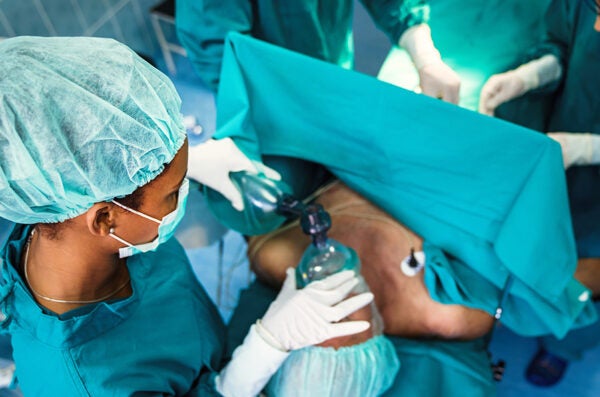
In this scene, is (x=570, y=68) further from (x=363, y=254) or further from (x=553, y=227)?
(x=363, y=254)

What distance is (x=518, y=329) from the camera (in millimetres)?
1525

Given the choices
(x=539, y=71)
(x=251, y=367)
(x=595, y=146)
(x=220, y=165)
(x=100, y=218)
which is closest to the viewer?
(x=100, y=218)

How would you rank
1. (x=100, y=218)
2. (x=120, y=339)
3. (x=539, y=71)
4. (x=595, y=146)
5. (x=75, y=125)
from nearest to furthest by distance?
(x=75, y=125) < (x=100, y=218) < (x=120, y=339) < (x=595, y=146) < (x=539, y=71)

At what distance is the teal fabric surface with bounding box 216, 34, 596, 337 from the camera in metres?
1.27

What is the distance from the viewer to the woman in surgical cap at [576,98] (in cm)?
158

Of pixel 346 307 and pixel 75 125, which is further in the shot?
pixel 346 307

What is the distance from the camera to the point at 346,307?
1.25 metres

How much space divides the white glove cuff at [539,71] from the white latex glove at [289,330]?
3.19ft

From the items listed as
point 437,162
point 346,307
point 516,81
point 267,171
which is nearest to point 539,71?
point 516,81

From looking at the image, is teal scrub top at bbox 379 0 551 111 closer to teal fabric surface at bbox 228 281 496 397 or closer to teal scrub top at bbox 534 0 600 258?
teal scrub top at bbox 534 0 600 258

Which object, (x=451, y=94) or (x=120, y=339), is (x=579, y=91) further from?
(x=120, y=339)

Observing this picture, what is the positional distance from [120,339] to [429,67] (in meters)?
1.17

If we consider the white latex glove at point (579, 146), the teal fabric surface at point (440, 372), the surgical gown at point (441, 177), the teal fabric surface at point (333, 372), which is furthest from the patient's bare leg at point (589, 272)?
the teal fabric surface at point (333, 372)

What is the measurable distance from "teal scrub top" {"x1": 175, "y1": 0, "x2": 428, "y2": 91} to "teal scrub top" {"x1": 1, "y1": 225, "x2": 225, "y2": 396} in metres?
0.77
